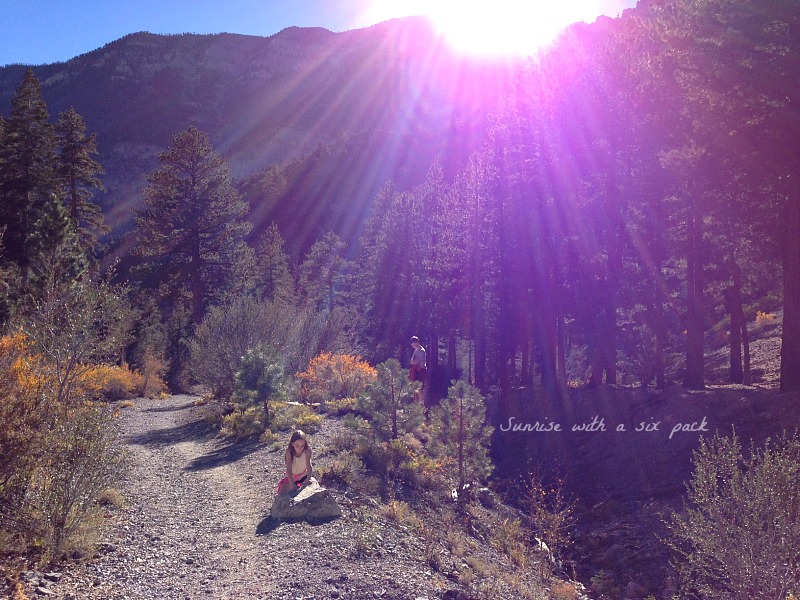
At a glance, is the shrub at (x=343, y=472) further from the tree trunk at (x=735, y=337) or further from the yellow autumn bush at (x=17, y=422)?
the tree trunk at (x=735, y=337)

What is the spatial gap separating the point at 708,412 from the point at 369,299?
24.0 meters

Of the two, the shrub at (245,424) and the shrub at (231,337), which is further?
the shrub at (231,337)

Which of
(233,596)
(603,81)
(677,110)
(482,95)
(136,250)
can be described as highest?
(482,95)

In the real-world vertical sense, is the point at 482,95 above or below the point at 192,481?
above

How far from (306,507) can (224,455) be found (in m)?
5.29

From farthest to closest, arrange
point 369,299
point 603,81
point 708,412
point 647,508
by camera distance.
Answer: point 369,299, point 603,81, point 708,412, point 647,508

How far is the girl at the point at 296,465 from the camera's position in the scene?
9.06m

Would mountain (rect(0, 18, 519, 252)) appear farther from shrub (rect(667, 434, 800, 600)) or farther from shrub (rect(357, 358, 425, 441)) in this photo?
shrub (rect(667, 434, 800, 600))

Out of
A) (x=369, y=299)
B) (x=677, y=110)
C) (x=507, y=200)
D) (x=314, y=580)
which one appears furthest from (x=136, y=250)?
(x=314, y=580)

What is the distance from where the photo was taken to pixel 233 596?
20.6 feet

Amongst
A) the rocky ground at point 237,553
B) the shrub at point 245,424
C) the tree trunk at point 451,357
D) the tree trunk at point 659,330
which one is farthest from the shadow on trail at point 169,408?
the tree trunk at point 659,330

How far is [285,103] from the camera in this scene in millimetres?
161000

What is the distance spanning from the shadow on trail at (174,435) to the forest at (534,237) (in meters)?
1.94

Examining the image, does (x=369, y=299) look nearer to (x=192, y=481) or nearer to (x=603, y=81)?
(x=603, y=81)
